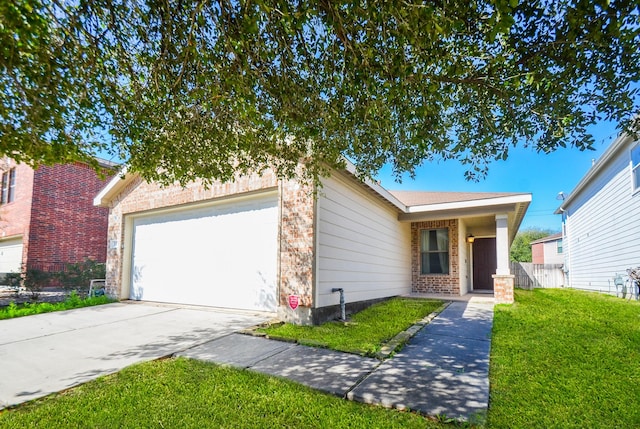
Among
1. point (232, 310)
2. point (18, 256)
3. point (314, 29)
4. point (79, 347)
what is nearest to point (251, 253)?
point (232, 310)

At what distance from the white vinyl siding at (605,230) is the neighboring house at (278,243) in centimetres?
305

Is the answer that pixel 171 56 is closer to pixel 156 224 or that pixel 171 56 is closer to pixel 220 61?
pixel 220 61


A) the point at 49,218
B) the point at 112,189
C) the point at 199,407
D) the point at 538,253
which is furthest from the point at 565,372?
the point at 538,253

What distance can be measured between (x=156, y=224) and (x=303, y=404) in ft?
24.5

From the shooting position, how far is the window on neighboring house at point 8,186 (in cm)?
1421

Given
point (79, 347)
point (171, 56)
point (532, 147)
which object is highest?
point (171, 56)

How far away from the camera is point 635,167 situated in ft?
30.2

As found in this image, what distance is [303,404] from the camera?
2.88 meters

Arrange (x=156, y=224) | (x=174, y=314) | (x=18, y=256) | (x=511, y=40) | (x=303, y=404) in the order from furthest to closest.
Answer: (x=18, y=256), (x=156, y=224), (x=174, y=314), (x=511, y=40), (x=303, y=404)

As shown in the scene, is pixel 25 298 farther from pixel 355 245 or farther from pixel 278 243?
pixel 355 245

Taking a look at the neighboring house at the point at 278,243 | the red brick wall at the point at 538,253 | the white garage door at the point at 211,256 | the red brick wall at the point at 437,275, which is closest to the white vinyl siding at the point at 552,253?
the red brick wall at the point at 538,253

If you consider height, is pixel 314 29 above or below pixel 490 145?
above

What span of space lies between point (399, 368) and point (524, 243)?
53923 millimetres

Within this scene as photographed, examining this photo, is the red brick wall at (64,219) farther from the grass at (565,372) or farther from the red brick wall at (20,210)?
the grass at (565,372)
